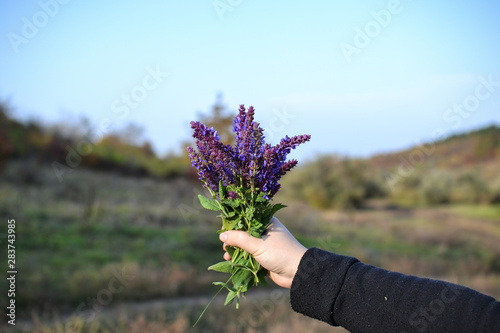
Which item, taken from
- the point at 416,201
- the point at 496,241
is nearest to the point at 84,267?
the point at 496,241

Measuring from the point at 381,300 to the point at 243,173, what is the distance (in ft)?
3.30

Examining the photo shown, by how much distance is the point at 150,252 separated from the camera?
1187cm

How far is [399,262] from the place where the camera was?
45.5 ft

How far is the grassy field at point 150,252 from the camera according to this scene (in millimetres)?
7613

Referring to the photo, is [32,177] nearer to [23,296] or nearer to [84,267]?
[84,267]

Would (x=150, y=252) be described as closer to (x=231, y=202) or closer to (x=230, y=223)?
(x=230, y=223)
